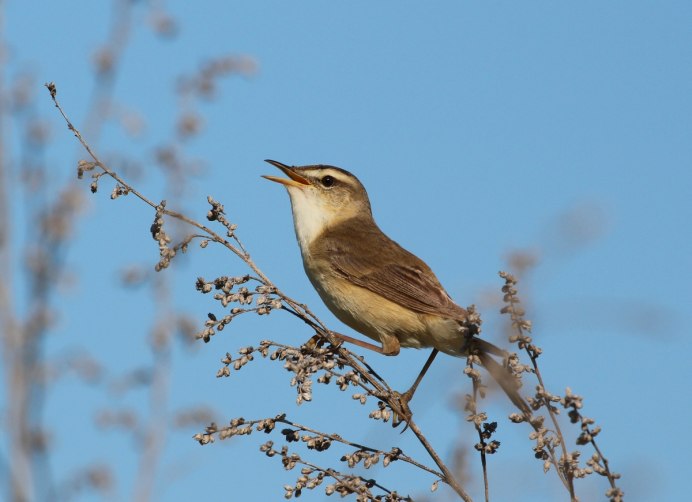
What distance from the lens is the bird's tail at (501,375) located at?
3.25 meters

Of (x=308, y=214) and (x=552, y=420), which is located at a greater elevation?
(x=308, y=214)

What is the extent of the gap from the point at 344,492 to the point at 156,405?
6.95 ft

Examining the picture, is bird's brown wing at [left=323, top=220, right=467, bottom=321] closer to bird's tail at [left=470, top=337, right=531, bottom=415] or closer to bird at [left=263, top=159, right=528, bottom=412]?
bird at [left=263, top=159, right=528, bottom=412]

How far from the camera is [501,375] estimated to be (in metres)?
3.65

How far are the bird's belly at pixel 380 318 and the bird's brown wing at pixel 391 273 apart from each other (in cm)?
5

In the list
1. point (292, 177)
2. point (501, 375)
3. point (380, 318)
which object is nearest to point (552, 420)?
point (501, 375)

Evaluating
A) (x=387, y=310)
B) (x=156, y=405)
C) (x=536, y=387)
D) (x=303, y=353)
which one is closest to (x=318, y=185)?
(x=387, y=310)

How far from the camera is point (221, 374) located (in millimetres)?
3756

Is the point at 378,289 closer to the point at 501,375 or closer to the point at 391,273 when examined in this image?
the point at 391,273

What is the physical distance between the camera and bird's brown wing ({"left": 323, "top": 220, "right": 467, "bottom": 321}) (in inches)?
224

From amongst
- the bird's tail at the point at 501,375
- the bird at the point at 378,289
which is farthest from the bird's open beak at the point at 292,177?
the bird's tail at the point at 501,375

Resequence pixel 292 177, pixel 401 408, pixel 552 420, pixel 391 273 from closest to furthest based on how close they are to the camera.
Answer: pixel 552 420
pixel 401 408
pixel 391 273
pixel 292 177

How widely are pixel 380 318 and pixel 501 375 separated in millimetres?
2183

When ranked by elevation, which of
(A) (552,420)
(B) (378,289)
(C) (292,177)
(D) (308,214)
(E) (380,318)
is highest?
(C) (292,177)
